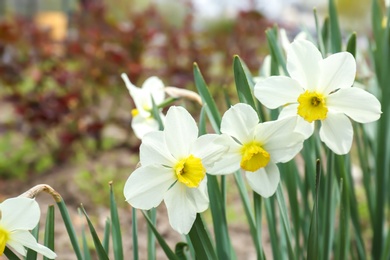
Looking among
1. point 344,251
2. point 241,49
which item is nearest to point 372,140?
point 344,251

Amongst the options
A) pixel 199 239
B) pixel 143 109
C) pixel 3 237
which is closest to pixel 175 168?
pixel 199 239

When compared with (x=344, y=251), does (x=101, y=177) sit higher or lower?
higher

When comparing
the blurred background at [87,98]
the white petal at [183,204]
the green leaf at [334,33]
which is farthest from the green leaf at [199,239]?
the blurred background at [87,98]

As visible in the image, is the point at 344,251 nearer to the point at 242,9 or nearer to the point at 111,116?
the point at 111,116

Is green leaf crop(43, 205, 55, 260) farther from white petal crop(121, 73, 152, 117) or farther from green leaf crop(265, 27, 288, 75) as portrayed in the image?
green leaf crop(265, 27, 288, 75)

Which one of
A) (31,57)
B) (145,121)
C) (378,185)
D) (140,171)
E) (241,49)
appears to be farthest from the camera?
(241,49)

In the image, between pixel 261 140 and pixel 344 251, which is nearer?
pixel 261 140

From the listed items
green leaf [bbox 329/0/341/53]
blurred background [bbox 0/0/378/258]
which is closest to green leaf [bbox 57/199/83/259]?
green leaf [bbox 329/0/341/53]

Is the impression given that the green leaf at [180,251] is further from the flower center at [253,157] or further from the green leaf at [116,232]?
the flower center at [253,157]

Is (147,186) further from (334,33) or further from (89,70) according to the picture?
(89,70)
